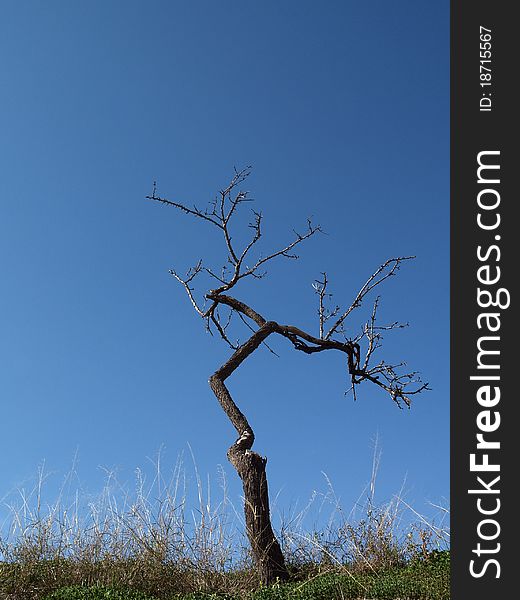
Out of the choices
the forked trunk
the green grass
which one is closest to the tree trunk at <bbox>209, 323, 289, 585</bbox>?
the forked trunk

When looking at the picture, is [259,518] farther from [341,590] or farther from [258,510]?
[341,590]

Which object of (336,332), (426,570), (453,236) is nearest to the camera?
(453,236)

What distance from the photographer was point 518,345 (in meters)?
5.31

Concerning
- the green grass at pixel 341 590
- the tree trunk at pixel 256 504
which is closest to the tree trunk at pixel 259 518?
the tree trunk at pixel 256 504

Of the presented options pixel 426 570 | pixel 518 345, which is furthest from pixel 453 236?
pixel 426 570

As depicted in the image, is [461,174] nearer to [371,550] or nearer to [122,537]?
[371,550]

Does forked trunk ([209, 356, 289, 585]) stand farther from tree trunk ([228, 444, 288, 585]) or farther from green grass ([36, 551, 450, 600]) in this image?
green grass ([36, 551, 450, 600])

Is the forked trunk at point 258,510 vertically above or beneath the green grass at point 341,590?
above

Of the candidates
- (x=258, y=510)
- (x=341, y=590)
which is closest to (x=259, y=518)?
(x=258, y=510)

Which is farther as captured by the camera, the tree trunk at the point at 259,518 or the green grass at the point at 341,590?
the tree trunk at the point at 259,518

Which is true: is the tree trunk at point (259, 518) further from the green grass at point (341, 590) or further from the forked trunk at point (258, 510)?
the green grass at point (341, 590)

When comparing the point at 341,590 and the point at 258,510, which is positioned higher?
the point at 258,510

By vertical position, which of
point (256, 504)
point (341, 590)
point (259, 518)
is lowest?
point (341, 590)

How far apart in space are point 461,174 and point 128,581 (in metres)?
5.45
